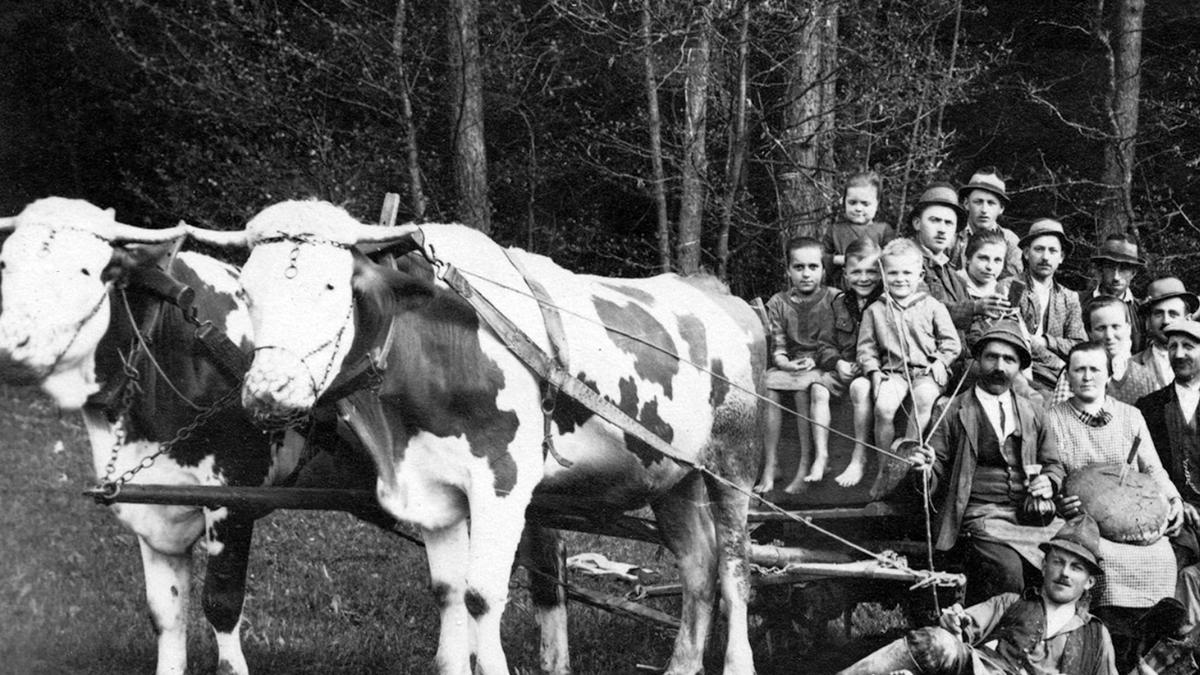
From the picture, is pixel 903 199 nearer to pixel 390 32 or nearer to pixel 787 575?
pixel 390 32

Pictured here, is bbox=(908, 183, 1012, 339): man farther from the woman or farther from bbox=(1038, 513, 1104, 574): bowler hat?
bbox=(1038, 513, 1104, 574): bowler hat

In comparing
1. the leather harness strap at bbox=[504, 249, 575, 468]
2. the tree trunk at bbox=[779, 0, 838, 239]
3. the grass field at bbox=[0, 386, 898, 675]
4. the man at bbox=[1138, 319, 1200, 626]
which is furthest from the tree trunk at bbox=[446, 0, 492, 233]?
the man at bbox=[1138, 319, 1200, 626]

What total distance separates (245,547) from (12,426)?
10587 mm

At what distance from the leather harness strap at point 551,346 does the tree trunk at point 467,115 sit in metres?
9.44

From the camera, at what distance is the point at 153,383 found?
19.8ft

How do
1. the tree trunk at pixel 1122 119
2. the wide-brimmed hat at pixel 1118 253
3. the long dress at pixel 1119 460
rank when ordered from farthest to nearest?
the tree trunk at pixel 1122 119
the wide-brimmed hat at pixel 1118 253
the long dress at pixel 1119 460

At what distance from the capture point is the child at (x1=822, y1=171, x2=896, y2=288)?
8.62 m

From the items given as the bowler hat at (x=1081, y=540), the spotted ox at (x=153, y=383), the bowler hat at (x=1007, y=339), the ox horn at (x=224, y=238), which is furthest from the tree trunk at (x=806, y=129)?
the ox horn at (x=224, y=238)

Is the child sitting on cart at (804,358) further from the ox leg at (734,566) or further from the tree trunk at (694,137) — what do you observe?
the tree trunk at (694,137)

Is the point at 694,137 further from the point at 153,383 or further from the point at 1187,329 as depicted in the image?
the point at 153,383

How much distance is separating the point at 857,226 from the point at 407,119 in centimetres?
813

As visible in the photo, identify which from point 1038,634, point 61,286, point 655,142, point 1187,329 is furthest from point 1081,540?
point 655,142

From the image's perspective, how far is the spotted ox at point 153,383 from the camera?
5625 mm

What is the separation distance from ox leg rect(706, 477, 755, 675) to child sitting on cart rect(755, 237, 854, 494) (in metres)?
0.39
